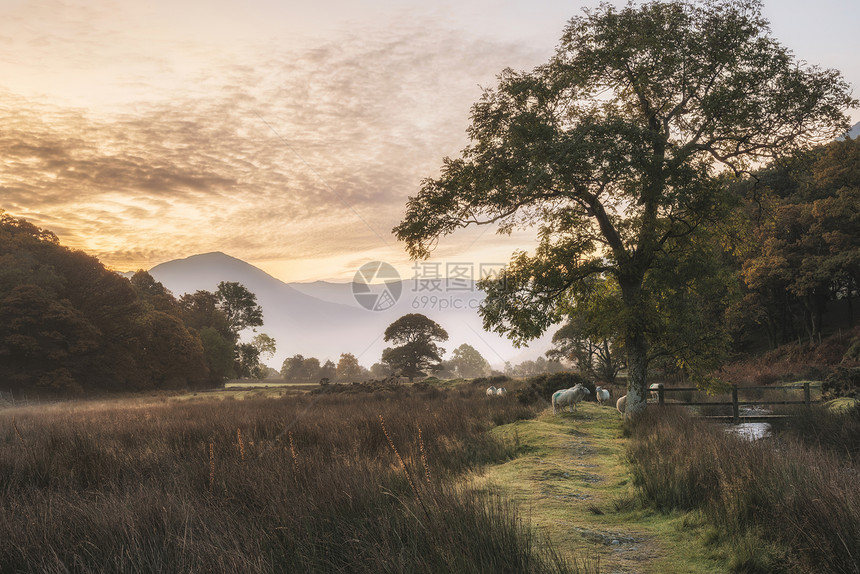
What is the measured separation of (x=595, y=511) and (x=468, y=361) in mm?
151841

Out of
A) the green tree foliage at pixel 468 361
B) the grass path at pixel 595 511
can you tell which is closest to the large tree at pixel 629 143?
the grass path at pixel 595 511

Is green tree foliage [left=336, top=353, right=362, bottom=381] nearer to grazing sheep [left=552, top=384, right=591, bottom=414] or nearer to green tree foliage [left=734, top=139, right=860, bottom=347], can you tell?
green tree foliage [left=734, top=139, right=860, bottom=347]

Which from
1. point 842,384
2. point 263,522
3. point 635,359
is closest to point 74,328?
point 635,359

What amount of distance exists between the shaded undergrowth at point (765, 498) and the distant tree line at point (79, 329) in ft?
144

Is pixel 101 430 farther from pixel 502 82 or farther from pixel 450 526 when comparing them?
pixel 502 82

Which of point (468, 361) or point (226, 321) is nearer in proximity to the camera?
point (226, 321)

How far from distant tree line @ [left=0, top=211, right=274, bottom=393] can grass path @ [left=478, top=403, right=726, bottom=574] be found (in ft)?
134

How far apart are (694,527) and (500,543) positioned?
10.1ft

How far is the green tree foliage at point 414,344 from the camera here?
2606 inches

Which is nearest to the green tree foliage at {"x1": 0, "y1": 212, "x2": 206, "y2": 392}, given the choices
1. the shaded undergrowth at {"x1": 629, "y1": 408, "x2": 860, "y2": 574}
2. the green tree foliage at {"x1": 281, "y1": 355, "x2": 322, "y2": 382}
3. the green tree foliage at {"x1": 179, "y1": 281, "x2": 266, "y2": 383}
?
the green tree foliage at {"x1": 179, "y1": 281, "x2": 266, "y2": 383}

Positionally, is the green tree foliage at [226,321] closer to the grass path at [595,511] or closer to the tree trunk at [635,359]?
the tree trunk at [635,359]

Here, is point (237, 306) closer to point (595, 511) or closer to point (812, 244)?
point (812, 244)

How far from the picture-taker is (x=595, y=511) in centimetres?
624

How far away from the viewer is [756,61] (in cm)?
1488
